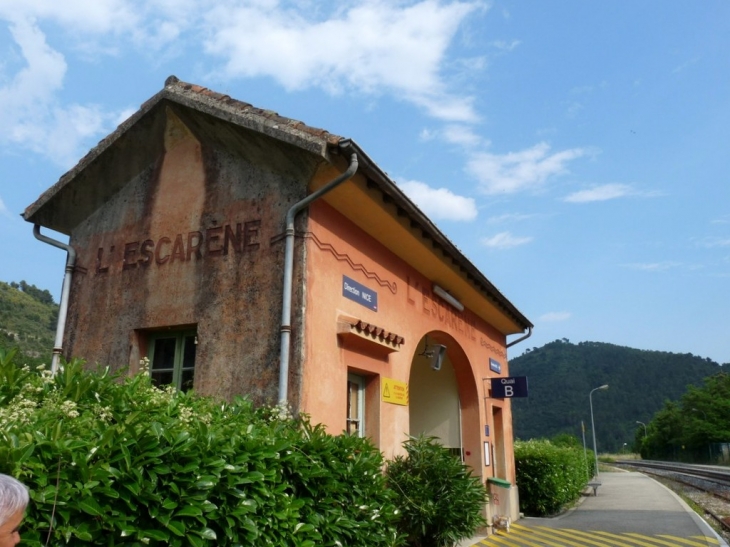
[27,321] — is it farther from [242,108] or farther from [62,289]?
[242,108]

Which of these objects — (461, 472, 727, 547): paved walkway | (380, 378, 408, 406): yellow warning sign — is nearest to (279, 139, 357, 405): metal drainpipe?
(380, 378, 408, 406): yellow warning sign

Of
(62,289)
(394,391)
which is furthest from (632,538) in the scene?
(62,289)

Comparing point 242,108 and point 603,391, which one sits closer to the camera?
point 242,108

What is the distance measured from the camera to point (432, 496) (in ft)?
26.2

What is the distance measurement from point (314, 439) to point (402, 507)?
3.38 metres

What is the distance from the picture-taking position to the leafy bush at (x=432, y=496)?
7816 millimetres

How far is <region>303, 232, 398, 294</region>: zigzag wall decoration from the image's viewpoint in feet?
22.1

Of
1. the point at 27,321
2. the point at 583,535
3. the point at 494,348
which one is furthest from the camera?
the point at 27,321

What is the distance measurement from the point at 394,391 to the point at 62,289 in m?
4.58

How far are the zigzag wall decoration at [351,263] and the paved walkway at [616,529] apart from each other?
460 centimetres

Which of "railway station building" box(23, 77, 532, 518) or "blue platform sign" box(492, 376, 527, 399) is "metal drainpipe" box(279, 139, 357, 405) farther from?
"blue platform sign" box(492, 376, 527, 399)

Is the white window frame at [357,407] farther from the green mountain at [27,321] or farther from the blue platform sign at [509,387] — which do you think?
the green mountain at [27,321]

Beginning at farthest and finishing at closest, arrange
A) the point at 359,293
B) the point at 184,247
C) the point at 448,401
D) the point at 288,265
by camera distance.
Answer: the point at 448,401 < the point at 359,293 < the point at 184,247 < the point at 288,265

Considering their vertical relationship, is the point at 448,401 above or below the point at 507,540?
above
